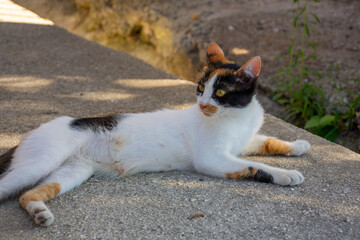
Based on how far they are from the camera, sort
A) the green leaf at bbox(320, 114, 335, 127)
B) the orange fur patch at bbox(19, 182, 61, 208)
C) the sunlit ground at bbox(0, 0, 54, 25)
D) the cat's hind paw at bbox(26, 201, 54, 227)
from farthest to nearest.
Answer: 1. the sunlit ground at bbox(0, 0, 54, 25)
2. the green leaf at bbox(320, 114, 335, 127)
3. the orange fur patch at bbox(19, 182, 61, 208)
4. the cat's hind paw at bbox(26, 201, 54, 227)

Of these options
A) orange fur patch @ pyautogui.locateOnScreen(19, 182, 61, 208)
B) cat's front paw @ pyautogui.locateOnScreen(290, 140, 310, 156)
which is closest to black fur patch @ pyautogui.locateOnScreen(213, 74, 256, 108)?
cat's front paw @ pyautogui.locateOnScreen(290, 140, 310, 156)

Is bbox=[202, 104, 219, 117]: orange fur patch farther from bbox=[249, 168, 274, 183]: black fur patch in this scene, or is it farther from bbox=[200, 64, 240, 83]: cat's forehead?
bbox=[249, 168, 274, 183]: black fur patch

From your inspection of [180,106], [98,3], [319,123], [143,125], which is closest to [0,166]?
[143,125]

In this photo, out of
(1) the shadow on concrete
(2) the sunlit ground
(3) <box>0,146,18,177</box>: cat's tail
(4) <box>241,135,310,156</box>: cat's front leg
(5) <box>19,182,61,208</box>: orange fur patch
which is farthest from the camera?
(2) the sunlit ground

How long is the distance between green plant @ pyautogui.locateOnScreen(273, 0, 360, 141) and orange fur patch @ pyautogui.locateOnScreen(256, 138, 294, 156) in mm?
1408

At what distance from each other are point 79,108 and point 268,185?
2.25m

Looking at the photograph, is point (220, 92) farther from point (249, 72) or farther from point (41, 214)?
point (41, 214)

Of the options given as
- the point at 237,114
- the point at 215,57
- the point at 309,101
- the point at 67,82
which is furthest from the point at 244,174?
the point at 67,82

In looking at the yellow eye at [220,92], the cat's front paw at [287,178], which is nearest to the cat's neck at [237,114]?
the yellow eye at [220,92]

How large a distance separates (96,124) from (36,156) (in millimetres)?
559

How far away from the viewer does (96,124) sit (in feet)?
9.82

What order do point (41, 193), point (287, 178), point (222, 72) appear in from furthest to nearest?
point (222, 72)
point (287, 178)
point (41, 193)

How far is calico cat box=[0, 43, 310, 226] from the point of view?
104 inches

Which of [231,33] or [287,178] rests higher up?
[231,33]
